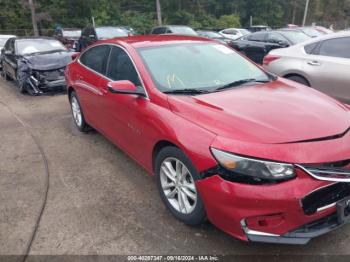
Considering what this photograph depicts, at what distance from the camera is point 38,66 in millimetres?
9016

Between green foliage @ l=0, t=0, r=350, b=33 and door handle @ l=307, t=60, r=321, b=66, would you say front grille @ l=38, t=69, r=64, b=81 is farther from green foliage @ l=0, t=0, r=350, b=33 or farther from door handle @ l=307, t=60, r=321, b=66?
green foliage @ l=0, t=0, r=350, b=33

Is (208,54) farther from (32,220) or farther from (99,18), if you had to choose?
(99,18)

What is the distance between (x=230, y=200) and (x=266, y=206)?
0.82 feet

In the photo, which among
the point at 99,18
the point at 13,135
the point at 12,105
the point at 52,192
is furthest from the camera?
the point at 99,18

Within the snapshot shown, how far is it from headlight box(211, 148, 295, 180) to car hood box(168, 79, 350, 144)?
18 centimetres

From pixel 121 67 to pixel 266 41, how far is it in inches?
334

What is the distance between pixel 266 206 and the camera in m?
2.48

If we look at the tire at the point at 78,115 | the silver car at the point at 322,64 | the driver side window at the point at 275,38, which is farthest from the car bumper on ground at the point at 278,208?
the driver side window at the point at 275,38

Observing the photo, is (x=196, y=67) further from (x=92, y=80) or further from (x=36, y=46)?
(x=36, y=46)

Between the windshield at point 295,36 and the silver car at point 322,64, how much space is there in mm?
4826

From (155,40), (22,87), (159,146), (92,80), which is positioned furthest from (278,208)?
(22,87)

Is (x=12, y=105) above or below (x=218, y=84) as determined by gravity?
below

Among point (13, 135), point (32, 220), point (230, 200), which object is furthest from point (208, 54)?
point (13, 135)

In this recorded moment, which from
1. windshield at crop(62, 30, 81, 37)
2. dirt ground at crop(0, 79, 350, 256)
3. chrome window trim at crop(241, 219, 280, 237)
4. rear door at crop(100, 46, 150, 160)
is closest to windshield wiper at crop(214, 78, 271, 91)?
rear door at crop(100, 46, 150, 160)
